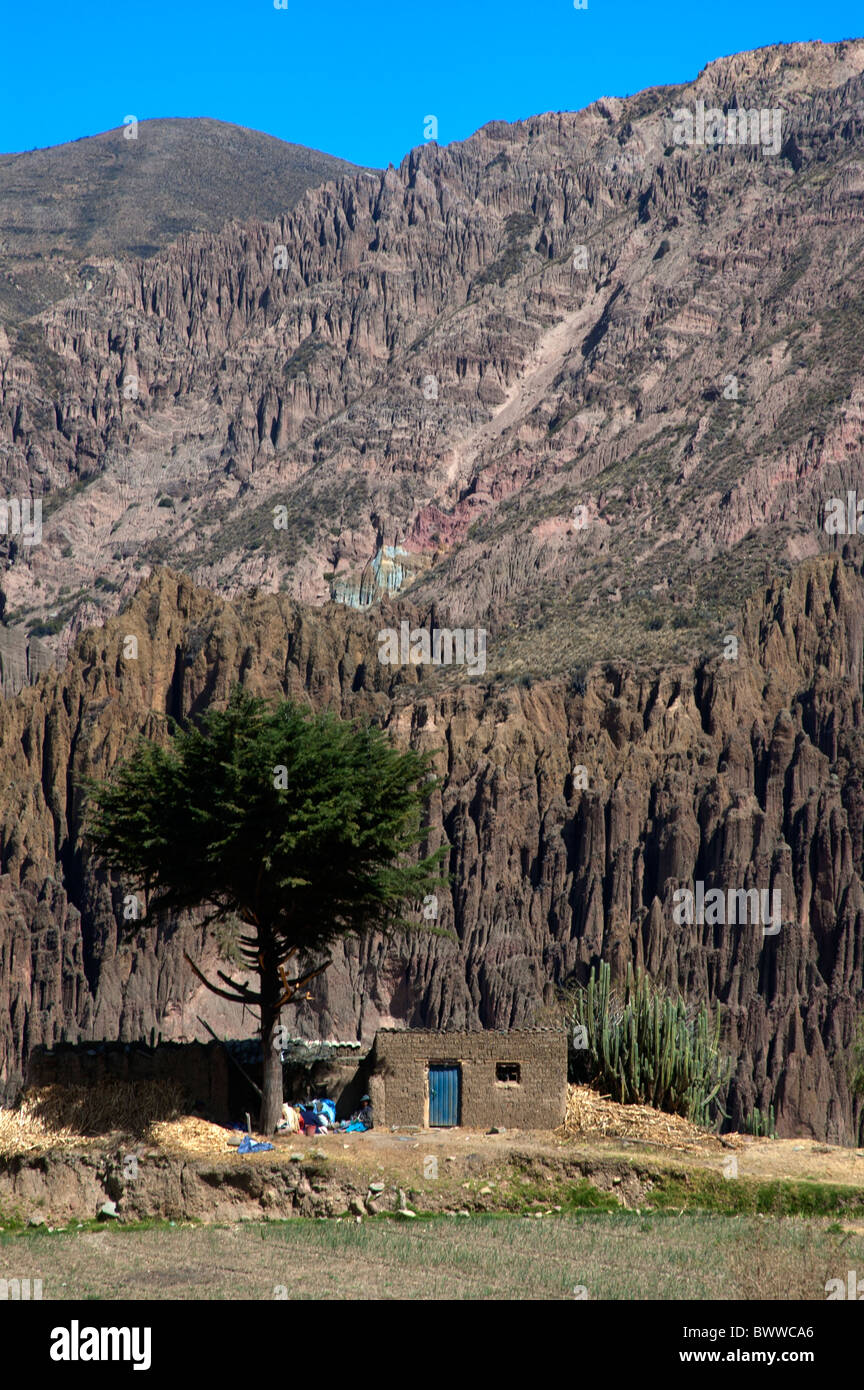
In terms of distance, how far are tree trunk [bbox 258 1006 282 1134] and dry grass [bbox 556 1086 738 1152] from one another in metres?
5.23

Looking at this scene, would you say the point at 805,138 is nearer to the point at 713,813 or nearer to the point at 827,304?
the point at 827,304

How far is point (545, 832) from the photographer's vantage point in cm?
11344

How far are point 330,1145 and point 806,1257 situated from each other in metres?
10.5

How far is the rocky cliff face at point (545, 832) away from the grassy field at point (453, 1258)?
65.7 m

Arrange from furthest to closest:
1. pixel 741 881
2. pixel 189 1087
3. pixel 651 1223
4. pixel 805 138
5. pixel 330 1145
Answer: pixel 805 138 → pixel 741 881 → pixel 189 1087 → pixel 330 1145 → pixel 651 1223

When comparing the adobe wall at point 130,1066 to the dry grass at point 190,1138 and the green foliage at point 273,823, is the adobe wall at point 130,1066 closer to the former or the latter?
the dry grass at point 190,1138

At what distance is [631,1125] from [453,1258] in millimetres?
8767

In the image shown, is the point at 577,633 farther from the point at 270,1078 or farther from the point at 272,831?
the point at 272,831

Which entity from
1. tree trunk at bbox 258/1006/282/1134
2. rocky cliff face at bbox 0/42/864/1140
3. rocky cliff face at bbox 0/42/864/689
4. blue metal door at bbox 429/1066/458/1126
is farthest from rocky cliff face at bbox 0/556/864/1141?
tree trunk at bbox 258/1006/282/1134

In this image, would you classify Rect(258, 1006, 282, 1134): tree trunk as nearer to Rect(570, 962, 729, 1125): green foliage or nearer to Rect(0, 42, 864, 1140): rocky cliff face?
Rect(570, 962, 729, 1125): green foliage

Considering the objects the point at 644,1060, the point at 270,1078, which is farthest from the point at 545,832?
the point at 270,1078
